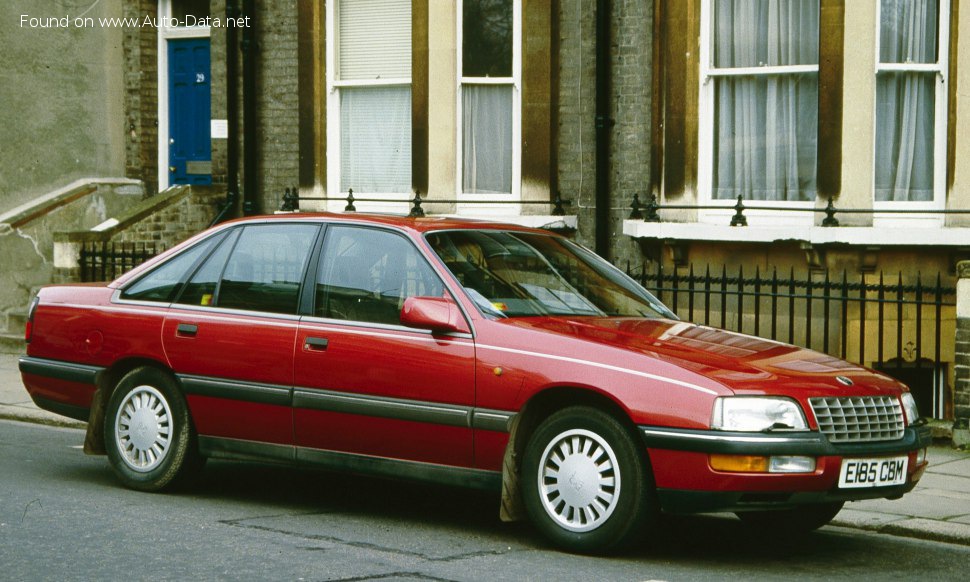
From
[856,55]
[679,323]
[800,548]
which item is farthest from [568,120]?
Result: [800,548]

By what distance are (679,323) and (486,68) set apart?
7.42 metres

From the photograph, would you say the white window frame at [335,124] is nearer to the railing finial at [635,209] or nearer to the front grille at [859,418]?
the railing finial at [635,209]

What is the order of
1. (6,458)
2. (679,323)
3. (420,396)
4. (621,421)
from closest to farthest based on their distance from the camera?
1. (621,421)
2. (420,396)
3. (679,323)
4. (6,458)

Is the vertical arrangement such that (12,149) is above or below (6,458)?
above

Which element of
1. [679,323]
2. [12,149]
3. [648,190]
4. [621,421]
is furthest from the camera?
[12,149]

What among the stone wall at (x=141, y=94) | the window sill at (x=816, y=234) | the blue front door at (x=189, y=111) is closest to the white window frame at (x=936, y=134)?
the window sill at (x=816, y=234)

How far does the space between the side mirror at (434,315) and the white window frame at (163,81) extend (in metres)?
11.7

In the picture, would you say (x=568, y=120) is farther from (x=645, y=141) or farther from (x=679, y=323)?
(x=679, y=323)

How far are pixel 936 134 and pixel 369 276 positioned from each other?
6657mm

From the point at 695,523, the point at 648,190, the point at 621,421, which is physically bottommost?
the point at 695,523

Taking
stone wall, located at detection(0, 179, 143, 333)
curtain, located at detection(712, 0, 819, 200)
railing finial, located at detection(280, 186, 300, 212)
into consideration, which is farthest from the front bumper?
stone wall, located at detection(0, 179, 143, 333)

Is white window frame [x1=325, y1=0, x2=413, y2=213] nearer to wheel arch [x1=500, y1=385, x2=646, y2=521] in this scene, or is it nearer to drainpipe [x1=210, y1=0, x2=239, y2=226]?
drainpipe [x1=210, y1=0, x2=239, y2=226]

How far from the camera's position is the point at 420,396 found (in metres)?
7.10

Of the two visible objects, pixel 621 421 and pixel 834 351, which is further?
pixel 834 351
